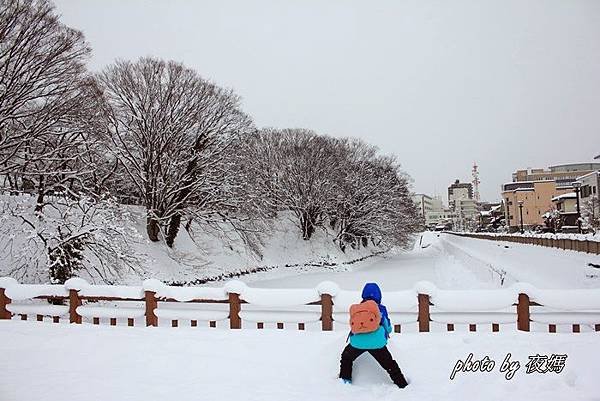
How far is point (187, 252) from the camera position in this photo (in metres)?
29.8

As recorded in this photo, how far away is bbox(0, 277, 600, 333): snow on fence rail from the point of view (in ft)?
23.3

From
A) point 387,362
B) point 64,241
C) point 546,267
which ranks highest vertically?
point 64,241

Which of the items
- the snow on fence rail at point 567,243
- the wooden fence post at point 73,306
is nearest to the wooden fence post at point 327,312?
the wooden fence post at point 73,306

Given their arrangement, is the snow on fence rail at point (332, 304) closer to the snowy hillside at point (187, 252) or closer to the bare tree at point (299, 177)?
the snowy hillside at point (187, 252)

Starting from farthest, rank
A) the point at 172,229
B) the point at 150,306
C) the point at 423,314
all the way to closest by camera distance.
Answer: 1. the point at 172,229
2. the point at 150,306
3. the point at 423,314

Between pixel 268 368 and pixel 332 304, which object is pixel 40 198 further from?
pixel 268 368

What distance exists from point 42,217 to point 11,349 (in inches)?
370

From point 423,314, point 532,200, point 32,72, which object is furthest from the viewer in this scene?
point 532,200

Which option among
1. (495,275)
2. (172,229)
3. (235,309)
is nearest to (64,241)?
(235,309)

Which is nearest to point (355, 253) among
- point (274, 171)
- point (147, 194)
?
point (274, 171)

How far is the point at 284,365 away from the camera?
6281mm

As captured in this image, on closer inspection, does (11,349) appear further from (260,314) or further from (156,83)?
(156,83)

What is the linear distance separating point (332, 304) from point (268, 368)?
1.82m

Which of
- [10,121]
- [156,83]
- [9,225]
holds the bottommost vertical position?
[9,225]
